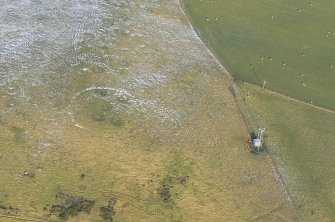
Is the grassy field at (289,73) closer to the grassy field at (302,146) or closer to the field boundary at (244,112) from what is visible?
the grassy field at (302,146)

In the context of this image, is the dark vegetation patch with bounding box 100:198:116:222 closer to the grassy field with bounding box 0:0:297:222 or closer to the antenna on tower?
the grassy field with bounding box 0:0:297:222

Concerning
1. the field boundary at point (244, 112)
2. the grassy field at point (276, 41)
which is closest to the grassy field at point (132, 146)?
the field boundary at point (244, 112)

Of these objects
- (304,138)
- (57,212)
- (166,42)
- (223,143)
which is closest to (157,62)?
(166,42)

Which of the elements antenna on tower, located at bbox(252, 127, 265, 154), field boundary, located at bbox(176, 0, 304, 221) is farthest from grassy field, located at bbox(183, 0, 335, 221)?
antenna on tower, located at bbox(252, 127, 265, 154)

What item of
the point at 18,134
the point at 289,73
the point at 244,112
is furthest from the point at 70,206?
the point at 289,73

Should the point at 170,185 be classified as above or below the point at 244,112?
below

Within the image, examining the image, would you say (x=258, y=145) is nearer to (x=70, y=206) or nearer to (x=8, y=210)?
(x=70, y=206)
